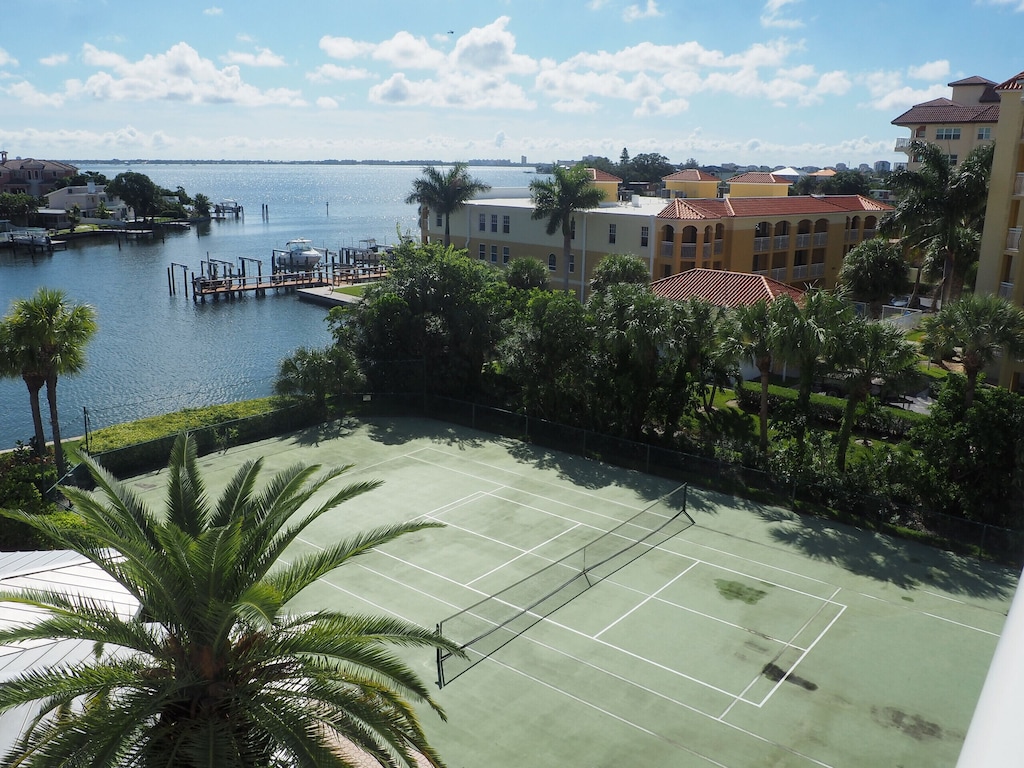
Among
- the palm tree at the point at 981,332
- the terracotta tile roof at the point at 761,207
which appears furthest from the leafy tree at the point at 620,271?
the palm tree at the point at 981,332

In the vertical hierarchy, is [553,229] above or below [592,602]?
above

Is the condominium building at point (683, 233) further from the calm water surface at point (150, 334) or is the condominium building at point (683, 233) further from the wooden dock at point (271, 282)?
the wooden dock at point (271, 282)

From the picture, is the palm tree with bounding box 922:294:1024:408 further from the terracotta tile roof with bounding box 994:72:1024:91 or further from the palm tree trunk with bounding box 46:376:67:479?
Answer: the palm tree trunk with bounding box 46:376:67:479

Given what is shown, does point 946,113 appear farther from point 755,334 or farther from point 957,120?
point 755,334

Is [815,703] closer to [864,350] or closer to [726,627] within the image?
[726,627]

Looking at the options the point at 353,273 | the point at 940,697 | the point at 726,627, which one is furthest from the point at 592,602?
the point at 353,273

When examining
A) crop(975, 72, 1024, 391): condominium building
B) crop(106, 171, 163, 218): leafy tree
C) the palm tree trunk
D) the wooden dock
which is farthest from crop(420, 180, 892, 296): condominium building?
crop(106, 171, 163, 218): leafy tree
